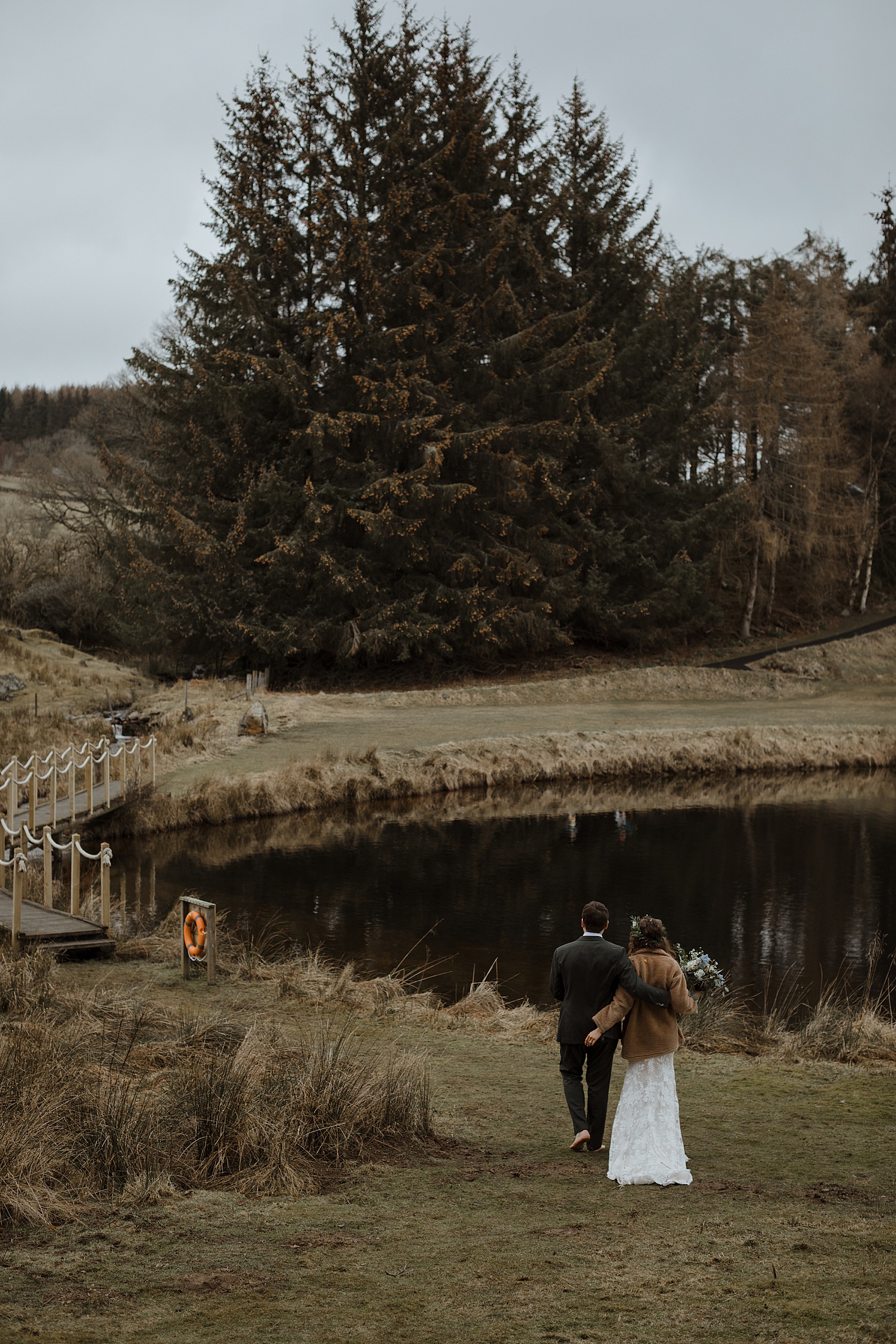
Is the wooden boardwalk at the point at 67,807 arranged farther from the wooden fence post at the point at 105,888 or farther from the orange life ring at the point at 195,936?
the orange life ring at the point at 195,936

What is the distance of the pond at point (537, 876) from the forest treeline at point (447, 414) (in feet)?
47.7

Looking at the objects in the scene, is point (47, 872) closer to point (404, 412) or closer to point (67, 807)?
point (67, 807)

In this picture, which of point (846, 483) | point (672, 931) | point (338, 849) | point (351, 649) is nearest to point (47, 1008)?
point (672, 931)

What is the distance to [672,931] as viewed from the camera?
14.6 m

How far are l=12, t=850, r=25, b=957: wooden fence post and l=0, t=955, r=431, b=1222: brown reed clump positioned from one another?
3385 mm

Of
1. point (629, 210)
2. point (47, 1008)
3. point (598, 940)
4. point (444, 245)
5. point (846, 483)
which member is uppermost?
point (629, 210)

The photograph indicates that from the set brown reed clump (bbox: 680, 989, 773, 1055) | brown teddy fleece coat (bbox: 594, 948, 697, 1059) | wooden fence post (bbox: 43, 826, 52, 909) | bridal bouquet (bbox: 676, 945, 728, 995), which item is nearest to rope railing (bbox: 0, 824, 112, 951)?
wooden fence post (bbox: 43, 826, 52, 909)

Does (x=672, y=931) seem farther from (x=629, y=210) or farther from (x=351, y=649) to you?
(x=629, y=210)

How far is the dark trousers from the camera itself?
262 inches

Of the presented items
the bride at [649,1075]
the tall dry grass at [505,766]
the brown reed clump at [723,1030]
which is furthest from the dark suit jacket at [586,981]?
the tall dry grass at [505,766]

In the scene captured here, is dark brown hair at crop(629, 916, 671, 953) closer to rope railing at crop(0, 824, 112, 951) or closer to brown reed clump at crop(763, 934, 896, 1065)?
brown reed clump at crop(763, 934, 896, 1065)

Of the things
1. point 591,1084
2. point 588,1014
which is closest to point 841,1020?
point 591,1084

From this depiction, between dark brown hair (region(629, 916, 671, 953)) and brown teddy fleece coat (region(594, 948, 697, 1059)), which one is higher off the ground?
dark brown hair (region(629, 916, 671, 953))

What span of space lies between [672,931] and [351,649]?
22.3 m
